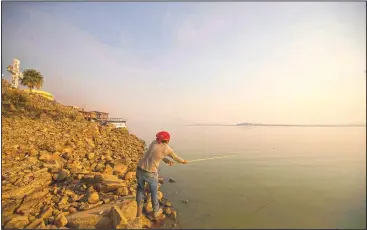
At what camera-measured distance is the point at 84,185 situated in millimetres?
6070

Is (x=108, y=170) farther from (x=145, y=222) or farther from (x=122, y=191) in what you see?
(x=145, y=222)

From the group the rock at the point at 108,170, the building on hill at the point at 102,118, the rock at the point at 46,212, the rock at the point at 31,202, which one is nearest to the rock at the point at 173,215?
the rock at the point at 46,212

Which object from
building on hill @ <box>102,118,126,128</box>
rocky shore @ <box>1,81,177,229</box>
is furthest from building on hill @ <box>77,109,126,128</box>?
rocky shore @ <box>1,81,177,229</box>

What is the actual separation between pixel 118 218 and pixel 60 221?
1291 mm

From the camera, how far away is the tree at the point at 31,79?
3061 centimetres

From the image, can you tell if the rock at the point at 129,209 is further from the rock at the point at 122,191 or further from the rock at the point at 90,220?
the rock at the point at 122,191

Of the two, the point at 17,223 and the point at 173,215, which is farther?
the point at 173,215

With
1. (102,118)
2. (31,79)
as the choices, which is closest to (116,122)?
(102,118)

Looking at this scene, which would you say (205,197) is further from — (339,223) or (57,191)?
(57,191)

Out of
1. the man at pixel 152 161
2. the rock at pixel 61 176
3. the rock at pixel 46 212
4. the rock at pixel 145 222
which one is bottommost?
the rock at pixel 145 222

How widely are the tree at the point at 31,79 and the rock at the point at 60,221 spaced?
3355cm

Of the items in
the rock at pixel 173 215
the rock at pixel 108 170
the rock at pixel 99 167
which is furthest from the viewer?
the rock at pixel 99 167

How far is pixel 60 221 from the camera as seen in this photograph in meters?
4.39

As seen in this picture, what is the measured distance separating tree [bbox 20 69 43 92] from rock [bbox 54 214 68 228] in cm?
3355
